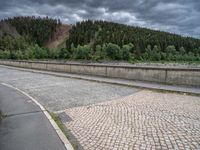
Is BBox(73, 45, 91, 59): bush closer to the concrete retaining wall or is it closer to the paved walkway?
the concrete retaining wall

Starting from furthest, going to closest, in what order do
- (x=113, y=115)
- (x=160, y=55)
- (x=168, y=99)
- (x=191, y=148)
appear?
(x=160, y=55), (x=168, y=99), (x=113, y=115), (x=191, y=148)

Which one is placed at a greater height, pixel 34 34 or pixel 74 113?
pixel 34 34

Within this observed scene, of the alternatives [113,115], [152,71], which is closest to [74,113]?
[113,115]

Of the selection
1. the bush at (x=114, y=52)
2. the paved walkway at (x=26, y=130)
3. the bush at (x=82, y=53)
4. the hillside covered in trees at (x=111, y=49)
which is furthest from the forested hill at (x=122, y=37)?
the paved walkway at (x=26, y=130)

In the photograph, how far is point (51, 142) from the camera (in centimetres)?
560

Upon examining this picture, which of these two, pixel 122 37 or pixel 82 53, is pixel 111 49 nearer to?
pixel 82 53

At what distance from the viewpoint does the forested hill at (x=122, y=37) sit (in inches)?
5463

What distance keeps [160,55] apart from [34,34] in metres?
117

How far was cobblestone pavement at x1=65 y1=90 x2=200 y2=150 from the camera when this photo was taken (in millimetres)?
5211

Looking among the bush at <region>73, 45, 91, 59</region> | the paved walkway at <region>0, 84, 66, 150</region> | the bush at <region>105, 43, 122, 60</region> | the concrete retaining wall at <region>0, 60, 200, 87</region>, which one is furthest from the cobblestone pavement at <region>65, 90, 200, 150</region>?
the bush at <region>73, 45, 91, 59</region>

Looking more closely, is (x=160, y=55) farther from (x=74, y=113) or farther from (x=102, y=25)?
(x=74, y=113)

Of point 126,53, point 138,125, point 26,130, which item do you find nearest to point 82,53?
point 126,53

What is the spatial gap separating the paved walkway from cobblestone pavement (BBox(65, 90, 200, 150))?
667mm

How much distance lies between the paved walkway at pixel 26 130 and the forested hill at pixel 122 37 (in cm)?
12361
